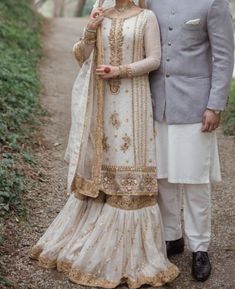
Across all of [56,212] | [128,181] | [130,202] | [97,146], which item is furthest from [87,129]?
[56,212]

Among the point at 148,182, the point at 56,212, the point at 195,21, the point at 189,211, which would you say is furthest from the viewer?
the point at 56,212

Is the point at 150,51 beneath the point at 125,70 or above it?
above

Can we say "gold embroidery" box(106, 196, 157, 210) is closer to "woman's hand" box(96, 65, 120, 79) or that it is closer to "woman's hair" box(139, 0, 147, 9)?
"woman's hand" box(96, 65, 120, 79)

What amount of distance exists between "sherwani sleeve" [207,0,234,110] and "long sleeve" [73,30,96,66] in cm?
67

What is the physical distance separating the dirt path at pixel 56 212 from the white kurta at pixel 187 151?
0.71 meters

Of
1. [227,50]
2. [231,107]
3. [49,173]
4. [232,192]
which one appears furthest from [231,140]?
[227,50]

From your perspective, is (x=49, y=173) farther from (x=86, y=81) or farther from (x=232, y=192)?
(x=86, y=81)

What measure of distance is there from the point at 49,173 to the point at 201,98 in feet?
8.61

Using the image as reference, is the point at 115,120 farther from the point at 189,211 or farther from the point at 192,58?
the point at 189,211

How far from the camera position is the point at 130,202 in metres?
3.42

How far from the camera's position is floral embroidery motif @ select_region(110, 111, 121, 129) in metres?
3.36

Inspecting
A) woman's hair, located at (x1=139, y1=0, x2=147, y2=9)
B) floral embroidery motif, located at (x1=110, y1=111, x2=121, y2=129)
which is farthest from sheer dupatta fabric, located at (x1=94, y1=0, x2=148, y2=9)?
floral embroidery motif, located at (x1=110, y1=111, x2=121, y2=129)

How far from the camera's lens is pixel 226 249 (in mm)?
4078

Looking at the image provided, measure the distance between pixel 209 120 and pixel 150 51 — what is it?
528 mm
